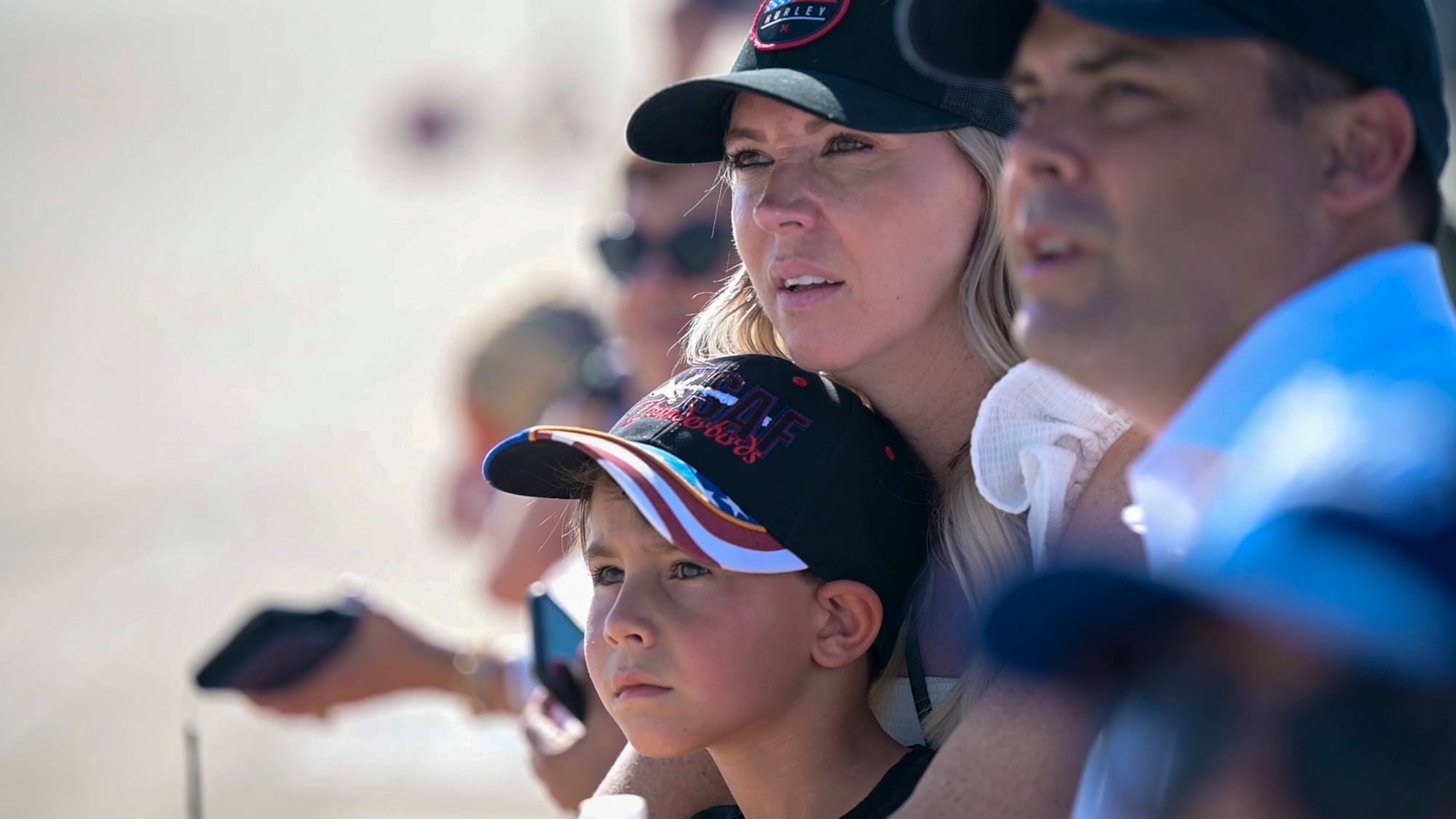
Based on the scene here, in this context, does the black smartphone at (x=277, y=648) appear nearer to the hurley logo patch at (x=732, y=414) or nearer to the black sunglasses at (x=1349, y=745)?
the hurley logo patch at (x=732, y=414)

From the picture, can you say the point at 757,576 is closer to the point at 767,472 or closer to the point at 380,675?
the point at 767,472

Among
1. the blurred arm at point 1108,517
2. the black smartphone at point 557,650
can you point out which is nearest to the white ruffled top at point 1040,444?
the blurred arm at point 1108,517

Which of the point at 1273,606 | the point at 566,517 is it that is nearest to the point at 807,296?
the point at 1273,606

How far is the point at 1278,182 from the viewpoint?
1.28m

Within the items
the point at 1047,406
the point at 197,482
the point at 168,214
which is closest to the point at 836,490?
the point at 1047,406

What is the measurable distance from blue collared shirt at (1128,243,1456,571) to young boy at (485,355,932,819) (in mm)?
723

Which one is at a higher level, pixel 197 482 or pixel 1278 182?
pixel 1278 182

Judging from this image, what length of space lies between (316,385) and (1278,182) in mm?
9255

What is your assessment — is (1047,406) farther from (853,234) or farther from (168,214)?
(168,214)

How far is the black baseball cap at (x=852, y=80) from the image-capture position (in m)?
2.04

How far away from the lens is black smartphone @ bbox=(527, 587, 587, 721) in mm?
2607

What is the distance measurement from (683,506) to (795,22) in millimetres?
693

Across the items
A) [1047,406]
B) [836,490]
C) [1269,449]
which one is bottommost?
[836,490]

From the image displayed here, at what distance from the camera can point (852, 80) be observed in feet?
6.87
